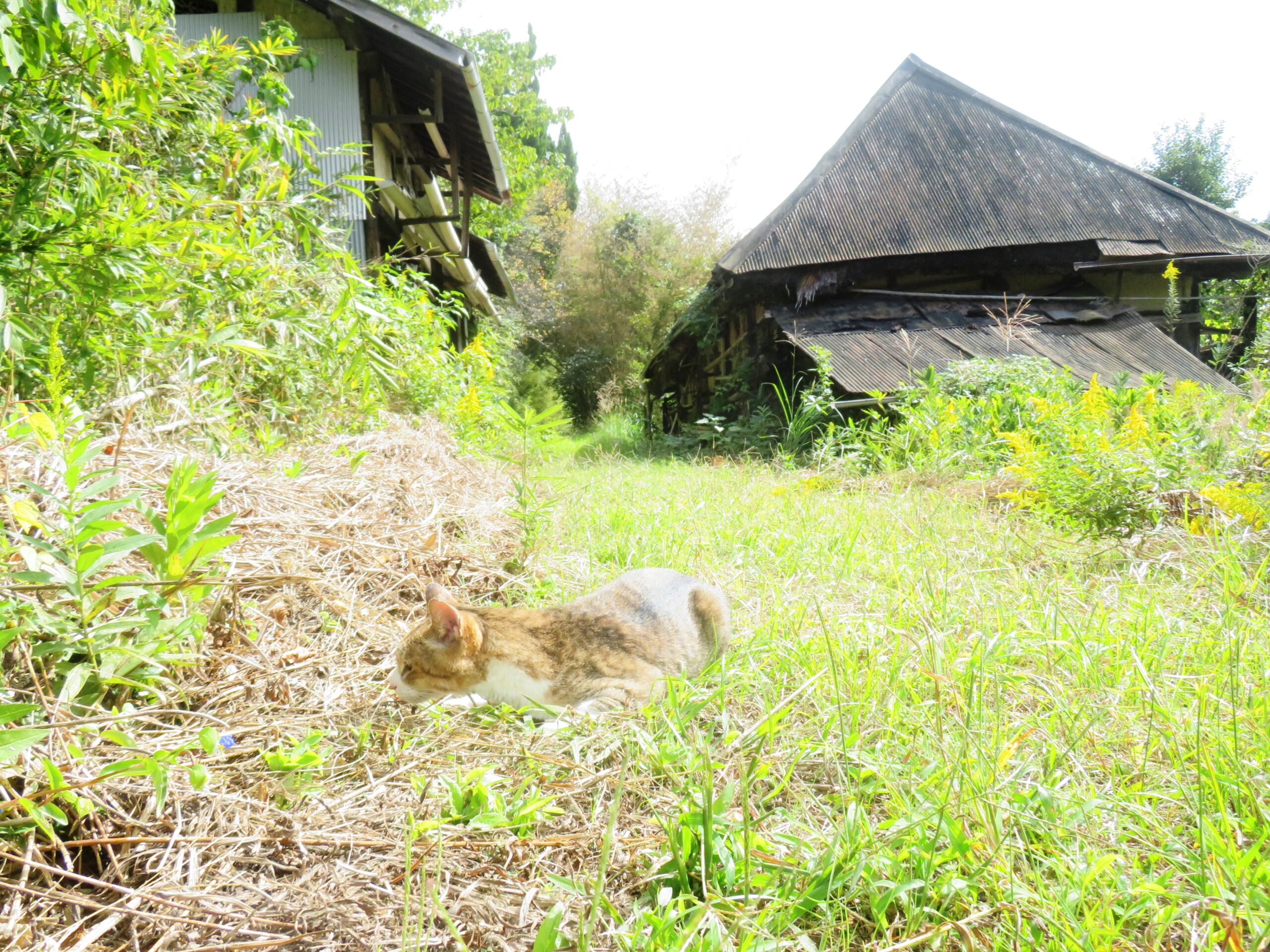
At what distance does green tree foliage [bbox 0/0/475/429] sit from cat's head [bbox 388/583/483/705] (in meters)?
1.32

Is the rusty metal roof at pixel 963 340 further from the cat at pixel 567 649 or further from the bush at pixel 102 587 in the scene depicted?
the bush at pixel 102 587

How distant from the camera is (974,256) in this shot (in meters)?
A: 10.6

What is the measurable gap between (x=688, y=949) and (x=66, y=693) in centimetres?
119

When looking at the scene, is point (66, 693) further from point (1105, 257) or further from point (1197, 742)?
point (1105, 257)

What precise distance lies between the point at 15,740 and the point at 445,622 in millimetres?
1018

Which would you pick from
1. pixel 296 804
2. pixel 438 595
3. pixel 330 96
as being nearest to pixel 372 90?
pixel 330 96

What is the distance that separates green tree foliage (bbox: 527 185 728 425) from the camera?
23.8m

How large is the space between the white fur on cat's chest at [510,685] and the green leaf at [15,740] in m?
1.14

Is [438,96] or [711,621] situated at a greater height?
[438,96]

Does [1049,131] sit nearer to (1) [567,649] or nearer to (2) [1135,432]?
(2) [1135,432]

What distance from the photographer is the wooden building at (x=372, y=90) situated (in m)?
8.46

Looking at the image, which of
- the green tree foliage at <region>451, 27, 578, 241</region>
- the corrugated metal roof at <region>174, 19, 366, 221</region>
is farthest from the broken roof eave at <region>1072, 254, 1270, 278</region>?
the green tree foliage at <region>451, 27, 578, 241</region>

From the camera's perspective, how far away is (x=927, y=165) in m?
11.3

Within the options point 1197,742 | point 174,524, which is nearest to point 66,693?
point 174,524
